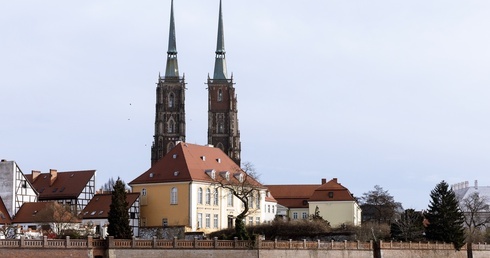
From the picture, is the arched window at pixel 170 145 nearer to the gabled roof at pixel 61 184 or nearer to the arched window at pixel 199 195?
the gabled roof at pixel 61 184

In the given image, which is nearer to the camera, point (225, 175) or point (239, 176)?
point (225, 175)

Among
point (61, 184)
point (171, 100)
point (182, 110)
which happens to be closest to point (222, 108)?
point (182, 110)

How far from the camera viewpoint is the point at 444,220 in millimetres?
81750

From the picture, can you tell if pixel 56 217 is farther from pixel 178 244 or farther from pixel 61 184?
pixel 178 244

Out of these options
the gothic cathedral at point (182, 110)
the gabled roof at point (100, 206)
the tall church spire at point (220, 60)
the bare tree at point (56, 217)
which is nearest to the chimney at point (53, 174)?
the gabled roof at point (100, 206)

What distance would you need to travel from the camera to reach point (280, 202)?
11181 centimetres

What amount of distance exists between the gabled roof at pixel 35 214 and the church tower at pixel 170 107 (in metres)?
51.1

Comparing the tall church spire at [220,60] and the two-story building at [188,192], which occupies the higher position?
the tall church spire at [220,60]

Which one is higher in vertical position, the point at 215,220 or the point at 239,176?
the point at 239,176

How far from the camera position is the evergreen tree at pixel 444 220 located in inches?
3221

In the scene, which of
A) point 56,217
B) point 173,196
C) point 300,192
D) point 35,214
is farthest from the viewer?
point 300,192

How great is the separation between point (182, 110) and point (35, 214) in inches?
2242

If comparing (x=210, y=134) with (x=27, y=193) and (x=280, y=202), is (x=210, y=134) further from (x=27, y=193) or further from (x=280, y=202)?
(x=27, y=193)

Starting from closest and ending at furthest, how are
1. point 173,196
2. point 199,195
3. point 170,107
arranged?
point 173,196, point 199,195, point 170,107
